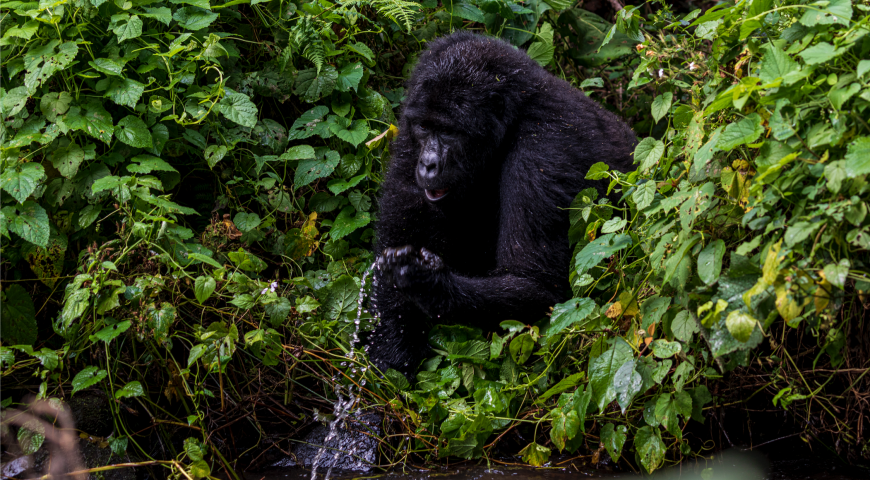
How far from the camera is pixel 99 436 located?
331 cm

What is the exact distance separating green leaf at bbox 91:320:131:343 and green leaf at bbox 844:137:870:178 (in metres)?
2.91

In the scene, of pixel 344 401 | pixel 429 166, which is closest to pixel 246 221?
pixel 429 166

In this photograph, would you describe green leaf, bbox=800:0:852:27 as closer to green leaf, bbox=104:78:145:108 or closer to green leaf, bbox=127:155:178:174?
green leaf, bbox=127:155:178:174

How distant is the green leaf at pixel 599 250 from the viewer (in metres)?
2.95

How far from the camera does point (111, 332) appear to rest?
3.20 m

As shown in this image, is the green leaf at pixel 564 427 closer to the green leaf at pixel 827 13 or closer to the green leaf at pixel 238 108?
the green leaf at pixel 827 13

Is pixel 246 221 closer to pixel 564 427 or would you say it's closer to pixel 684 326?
pixel 564 427

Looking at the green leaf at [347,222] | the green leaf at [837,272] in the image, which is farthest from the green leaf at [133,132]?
the green leaf at [837,272]

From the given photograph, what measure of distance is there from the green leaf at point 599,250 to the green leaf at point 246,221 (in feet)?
7.25

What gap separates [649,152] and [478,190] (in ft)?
4.41

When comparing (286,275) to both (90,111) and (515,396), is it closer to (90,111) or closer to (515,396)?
(90,111)

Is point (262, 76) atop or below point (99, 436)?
atop

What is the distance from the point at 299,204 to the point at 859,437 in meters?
3.43

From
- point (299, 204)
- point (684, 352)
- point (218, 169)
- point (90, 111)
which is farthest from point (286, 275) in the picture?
point (684, 352)
